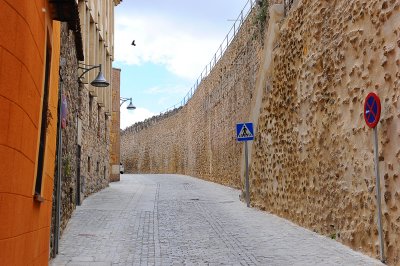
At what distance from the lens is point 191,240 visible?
349 inches

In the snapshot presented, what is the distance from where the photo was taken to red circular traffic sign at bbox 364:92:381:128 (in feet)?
21.1

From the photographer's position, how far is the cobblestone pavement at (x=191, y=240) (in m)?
7.18

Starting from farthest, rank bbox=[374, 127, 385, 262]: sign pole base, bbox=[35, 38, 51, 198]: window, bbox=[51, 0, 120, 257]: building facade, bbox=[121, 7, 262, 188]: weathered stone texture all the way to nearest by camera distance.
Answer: bbox=[121, 7, 262, 188]: weathered stone texture < bbox=[51, 0, 120, 257]: building facade < bbox=[374, 127, 385, 262]: sign pole base < bbox=[35, 38, 51, 198]: window

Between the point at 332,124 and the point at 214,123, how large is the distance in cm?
1883

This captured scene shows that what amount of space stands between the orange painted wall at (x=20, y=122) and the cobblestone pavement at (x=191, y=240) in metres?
2.31

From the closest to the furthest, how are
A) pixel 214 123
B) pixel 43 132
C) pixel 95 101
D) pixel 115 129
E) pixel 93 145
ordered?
1. pixel 43 132
2. pixel 93 145
3. pixel 95 101
4. pixel 214 123
5. pixel 115 129

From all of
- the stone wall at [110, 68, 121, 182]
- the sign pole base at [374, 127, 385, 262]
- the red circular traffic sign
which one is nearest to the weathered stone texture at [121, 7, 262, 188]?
the stone wall at [110, 68, 121, 182]

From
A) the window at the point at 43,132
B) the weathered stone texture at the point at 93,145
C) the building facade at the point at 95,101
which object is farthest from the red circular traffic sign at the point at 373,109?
the weathered stone texture at the point at 93,145

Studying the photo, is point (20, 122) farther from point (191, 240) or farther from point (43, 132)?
point (191, 240)

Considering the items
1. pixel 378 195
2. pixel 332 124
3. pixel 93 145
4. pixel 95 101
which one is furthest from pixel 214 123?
pixel 378 195

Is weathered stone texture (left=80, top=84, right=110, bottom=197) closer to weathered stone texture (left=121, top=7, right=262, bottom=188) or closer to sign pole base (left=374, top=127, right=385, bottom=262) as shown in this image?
weathered stone texture (left=121, top=7, right=262, bottom=188)

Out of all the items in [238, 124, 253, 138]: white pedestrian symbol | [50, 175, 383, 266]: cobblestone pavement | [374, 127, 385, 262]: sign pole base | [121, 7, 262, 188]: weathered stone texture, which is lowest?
[50, 175, 383, 266]: cobblestone pavement

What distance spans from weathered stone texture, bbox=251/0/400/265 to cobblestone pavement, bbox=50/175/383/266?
51 centimetres

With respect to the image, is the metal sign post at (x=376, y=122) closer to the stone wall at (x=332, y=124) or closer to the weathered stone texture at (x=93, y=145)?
the stone wall at (x=332, y=124)
